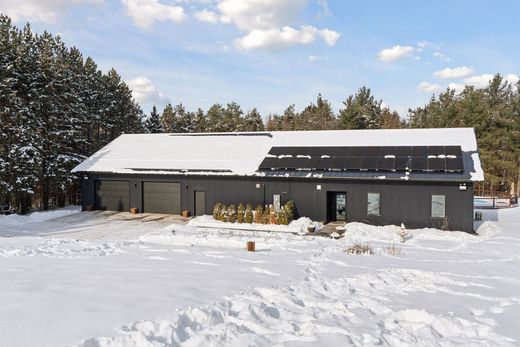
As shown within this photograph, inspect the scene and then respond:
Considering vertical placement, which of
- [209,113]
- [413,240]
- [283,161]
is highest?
[209,113]

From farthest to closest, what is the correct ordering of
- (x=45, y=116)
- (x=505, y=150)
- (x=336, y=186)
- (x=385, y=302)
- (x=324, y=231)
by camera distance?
(x=505, y=150), (x=45, y=116), (x=336, y=186), (x=324, y=231), (x=385, y=302)

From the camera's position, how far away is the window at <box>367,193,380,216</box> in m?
18.7

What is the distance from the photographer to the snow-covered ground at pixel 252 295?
15.5ft

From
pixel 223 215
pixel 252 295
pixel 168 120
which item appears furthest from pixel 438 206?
pixel 168 120

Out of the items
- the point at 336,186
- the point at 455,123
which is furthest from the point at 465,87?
the point at 336,186

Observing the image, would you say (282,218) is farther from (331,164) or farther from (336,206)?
(331,164)

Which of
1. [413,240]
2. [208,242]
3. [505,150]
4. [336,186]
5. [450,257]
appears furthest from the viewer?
[505,150]

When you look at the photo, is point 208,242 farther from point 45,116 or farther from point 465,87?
point 465,87

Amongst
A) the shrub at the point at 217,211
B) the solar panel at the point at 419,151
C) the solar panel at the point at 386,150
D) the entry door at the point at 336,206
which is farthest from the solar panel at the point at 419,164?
the shrub at the point at 217,211

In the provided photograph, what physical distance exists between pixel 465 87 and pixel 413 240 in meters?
32.0

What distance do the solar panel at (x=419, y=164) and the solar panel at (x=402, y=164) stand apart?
0.27m

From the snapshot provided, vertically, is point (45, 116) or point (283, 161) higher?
point (45, 116)

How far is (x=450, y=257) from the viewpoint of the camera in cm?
1212

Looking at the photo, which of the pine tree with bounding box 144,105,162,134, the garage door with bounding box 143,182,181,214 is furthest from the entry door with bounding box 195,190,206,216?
the pine tree with bounding box 144,105,162,134
